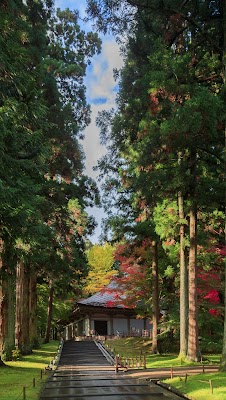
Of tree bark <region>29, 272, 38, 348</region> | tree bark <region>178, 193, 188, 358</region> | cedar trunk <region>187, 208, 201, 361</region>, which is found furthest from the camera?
tree bark <region>29, 272, 38, 348</region>

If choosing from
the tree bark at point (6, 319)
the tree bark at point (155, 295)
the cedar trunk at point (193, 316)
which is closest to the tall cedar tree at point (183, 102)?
the cedar trunk at point (193, 316)

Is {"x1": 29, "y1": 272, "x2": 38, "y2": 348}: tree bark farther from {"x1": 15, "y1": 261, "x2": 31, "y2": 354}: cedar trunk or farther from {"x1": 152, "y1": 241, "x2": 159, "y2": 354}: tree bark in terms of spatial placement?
{"x1": 152, "y1": 241, "x2": 159, "y2": 354}: tree bark

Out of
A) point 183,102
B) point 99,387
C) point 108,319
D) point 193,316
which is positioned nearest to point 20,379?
point 99,387

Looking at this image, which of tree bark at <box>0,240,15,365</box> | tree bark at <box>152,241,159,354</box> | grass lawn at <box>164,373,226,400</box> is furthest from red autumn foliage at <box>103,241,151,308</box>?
grass lawn at <box>164,373,226,400</box>

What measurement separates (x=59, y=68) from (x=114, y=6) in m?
7.24

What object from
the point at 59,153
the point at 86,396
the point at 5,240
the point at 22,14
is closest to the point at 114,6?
the point at 22,14

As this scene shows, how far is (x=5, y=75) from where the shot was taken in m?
12.9

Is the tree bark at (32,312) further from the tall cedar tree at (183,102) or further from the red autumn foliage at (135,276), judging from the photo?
the tall cedar tree at (183,102)

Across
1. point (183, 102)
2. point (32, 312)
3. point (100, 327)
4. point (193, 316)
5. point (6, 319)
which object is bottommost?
point (100, 327)

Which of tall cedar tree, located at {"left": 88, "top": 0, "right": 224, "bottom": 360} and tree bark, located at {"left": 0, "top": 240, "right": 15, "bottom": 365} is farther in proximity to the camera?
tree bark, located at {"left": 0, "top": 240, "right": 15, "bottom": 365}

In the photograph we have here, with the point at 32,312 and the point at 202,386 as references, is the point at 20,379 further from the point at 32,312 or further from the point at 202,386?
the point at 32,312

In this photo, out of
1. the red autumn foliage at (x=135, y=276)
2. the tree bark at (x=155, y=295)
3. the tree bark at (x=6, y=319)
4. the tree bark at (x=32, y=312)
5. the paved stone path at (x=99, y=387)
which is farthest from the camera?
the tree bark at (x=32, y=312)

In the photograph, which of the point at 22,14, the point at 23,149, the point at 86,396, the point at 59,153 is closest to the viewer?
the point at 86,396

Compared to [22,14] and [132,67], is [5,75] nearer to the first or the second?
[22,14]
